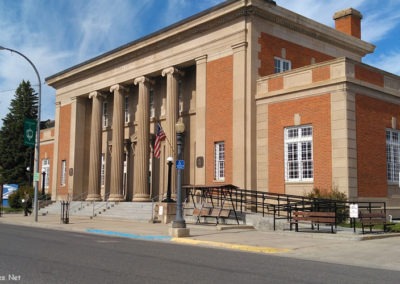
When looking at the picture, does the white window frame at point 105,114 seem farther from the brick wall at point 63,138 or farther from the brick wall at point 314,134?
the brick wall at point 314,134

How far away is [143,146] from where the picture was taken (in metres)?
34.6

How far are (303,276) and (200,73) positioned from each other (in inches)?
856

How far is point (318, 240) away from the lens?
57.0 ft

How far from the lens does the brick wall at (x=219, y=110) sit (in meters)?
28.1

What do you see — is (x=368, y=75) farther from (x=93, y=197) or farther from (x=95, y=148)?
(x=93, y=197)

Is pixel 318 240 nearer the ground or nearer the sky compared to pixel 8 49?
nearer the ground

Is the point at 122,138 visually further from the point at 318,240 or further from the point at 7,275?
the point at 7,275

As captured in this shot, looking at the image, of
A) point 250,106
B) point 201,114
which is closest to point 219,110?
point 201,114

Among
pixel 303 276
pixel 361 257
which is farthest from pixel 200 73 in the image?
pixel 303 276

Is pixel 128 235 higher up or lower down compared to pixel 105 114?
lower down

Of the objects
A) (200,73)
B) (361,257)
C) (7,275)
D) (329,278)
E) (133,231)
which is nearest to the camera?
(7,275)

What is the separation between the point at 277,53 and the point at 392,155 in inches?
349

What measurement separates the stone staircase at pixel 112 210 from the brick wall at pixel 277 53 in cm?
1095

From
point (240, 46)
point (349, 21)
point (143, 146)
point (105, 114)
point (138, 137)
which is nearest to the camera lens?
point (240, 46)
